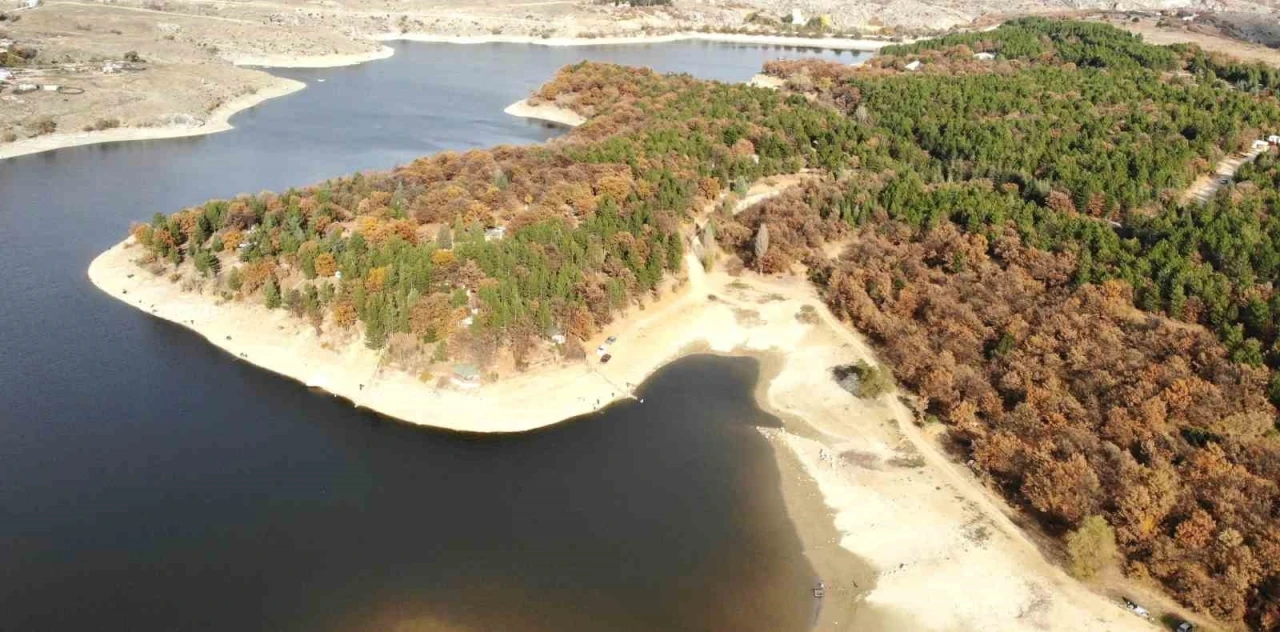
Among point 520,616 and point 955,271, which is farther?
point 955,271

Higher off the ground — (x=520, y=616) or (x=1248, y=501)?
(x=1248, y=501)

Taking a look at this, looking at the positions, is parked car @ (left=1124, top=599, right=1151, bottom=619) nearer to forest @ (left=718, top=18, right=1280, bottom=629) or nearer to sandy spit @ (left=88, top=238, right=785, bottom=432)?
forest @ (left=718, top=18, right=1280, bottom=629)

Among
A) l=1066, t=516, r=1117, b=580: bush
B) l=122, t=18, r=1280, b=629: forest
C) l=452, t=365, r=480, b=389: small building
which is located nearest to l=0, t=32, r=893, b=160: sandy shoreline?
l=122, t=18, r=1280, b=629: forest

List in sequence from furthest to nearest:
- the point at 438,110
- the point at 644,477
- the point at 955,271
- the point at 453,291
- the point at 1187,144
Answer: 1. the point at 438,110
2. the point at 1187,144
3. the point at 955,271
4. the point at 453,291
5. the point at 644,477

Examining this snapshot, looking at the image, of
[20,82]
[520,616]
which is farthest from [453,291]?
[20,82]

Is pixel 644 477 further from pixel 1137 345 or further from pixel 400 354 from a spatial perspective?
pixel 1137 345

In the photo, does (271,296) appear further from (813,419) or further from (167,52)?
(167,52)
